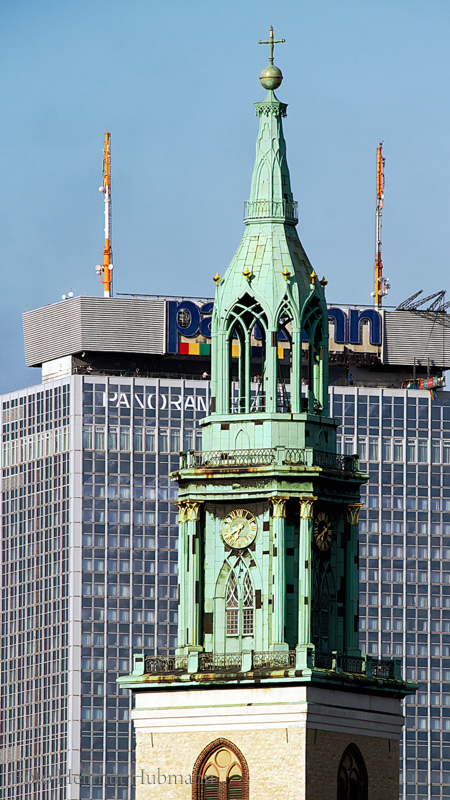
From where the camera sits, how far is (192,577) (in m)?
114

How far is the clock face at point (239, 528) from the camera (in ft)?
371

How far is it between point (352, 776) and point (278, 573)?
8.84m

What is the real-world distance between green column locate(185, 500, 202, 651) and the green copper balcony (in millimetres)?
12867

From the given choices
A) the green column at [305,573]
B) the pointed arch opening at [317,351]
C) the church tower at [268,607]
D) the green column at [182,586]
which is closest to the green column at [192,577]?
the church tower at [268,607]

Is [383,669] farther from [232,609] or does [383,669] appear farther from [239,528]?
[239,528]

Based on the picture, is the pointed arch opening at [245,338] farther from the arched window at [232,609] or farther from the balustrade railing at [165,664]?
Answer: the balustrade railing at [165,664]

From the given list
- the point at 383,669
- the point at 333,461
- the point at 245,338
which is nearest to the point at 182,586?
the point at 333,461

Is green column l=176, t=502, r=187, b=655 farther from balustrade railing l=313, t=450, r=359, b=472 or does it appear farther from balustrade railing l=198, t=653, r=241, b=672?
balustrade railing l=313, t=450, r=359, b=472

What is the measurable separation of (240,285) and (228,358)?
9.95ft

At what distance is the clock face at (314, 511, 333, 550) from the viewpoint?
114 metres

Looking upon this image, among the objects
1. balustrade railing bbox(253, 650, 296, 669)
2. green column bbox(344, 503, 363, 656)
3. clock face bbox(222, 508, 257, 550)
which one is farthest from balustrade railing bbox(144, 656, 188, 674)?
green column bbox(344, 503, 363, 656)

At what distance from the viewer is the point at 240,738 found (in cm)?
11131

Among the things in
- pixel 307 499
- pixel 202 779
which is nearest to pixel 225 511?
pixel 307 499

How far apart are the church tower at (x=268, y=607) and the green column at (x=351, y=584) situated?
0.08m
